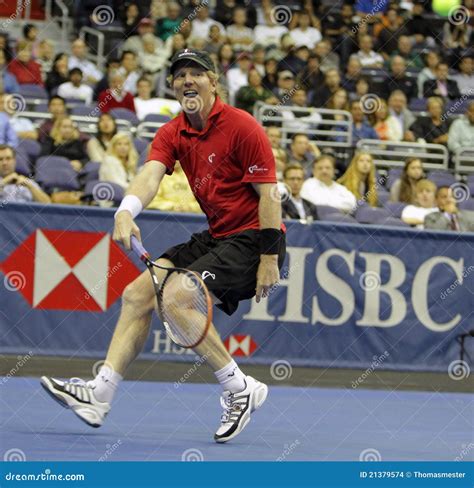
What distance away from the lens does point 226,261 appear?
738 cm

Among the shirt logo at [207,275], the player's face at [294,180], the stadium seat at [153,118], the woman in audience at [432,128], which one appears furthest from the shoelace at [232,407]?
the woman in audience at [432,128]

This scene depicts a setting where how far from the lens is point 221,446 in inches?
288

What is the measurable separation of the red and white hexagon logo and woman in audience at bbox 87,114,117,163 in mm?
2668

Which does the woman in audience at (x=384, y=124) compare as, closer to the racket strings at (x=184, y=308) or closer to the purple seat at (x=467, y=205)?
the purple seat at (x=467, y=205)

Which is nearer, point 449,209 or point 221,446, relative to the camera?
point 221,446

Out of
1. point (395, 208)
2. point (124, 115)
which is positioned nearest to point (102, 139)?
point (124, 115)

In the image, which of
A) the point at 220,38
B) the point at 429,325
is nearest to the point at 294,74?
the point at 220,38

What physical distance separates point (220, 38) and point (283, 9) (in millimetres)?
1833

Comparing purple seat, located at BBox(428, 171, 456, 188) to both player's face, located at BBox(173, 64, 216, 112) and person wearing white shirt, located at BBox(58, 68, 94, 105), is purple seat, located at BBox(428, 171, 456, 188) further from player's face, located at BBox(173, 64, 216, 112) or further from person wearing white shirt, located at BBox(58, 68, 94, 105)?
player's face, located at BBox(173, 64, 216, 112)

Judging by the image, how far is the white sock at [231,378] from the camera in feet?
24.6

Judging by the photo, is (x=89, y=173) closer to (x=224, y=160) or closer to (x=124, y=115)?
(x=124, y=115)

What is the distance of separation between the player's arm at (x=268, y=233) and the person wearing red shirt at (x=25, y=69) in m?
9.39

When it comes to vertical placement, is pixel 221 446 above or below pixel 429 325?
above
